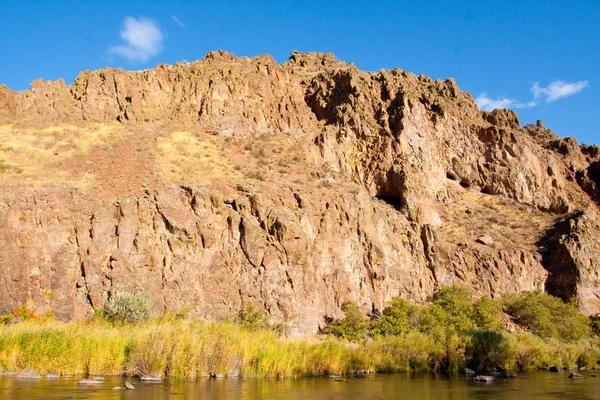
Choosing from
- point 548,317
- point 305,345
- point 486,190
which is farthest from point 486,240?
point 305,345

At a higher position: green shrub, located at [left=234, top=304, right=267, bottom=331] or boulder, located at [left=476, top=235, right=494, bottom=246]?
boulder, located at [left=476, top=235, right=494, bottom=246]

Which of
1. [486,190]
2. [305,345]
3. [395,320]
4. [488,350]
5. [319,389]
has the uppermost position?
[486,190]

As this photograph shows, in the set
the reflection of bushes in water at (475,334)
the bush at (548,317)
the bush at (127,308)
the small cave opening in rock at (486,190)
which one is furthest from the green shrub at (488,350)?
the small cave opening in rock at (486,190)

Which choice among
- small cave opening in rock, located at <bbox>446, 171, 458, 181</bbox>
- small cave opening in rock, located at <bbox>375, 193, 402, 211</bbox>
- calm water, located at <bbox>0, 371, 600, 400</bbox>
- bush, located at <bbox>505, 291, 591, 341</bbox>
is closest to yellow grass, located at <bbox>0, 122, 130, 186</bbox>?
calm water, located at <bbox>0, 371, 600, 400</bbox>

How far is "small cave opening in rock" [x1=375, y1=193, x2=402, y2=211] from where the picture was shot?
54.1m

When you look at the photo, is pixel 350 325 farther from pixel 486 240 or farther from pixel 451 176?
pixel 451 176

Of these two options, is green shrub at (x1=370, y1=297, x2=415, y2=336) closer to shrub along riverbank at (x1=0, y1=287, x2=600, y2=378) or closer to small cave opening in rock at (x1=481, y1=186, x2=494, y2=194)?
shrub along riverbank at (x1=0, y1=287, x2=600, y2=378)

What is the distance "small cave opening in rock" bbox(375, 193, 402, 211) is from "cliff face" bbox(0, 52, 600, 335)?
1.16 ft

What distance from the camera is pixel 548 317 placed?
136 feet

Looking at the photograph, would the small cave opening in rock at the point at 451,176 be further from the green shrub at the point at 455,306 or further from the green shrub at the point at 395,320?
the green shrub at the point at 395,320

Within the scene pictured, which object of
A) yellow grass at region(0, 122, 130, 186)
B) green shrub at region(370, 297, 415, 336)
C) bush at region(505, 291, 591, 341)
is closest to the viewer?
Result: green shrub at region(370, 297, 415, 336)

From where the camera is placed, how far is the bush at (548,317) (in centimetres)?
4056

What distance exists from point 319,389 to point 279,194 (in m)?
25.4

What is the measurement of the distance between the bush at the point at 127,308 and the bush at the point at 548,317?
30501 mm
